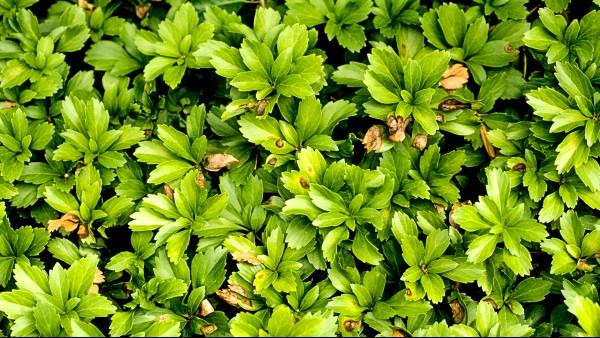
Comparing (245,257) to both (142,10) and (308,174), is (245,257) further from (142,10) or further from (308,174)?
(142,10)

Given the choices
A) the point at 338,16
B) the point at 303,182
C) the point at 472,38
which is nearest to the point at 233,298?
the point at 303,182

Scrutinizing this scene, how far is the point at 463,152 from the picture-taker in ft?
7.52

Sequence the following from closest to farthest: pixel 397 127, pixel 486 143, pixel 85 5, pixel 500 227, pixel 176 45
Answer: pixel 500 227 < pixel 397 127 < pixel 486 143 < pixel 176 45 < pixel 85 5

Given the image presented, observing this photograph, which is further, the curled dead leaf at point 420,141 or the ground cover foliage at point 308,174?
the curled dead leaf at point 420,141

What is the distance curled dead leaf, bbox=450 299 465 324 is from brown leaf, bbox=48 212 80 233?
123 cm

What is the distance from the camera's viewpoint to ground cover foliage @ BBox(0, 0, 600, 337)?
6.91 feet

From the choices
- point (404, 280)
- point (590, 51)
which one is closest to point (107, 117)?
point (404, 280)

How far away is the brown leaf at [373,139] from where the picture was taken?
2.31m

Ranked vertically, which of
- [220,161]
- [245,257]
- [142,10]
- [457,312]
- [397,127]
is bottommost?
[457,312]

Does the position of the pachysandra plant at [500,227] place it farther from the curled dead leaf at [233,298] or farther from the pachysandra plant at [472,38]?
the curled dead leaf at [233,298]

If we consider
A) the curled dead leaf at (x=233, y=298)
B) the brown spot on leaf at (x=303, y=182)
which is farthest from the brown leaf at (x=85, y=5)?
the curled dead leaf at (x=233, y=298)

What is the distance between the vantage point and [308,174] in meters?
2.20

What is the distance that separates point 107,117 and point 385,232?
3.35 ft

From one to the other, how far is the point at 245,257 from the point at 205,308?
19 centimetres
